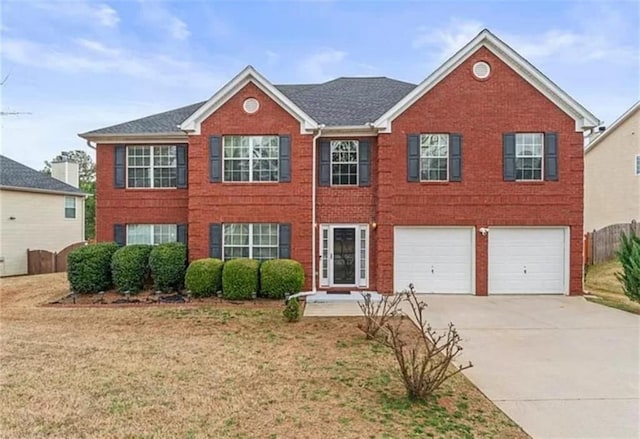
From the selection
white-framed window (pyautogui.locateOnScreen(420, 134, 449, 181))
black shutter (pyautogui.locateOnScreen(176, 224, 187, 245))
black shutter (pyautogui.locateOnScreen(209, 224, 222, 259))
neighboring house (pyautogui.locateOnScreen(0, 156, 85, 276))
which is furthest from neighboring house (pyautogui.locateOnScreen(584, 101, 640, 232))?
neighboring house (pyautogui.locateOnScreen(0, 156, 85, 276))

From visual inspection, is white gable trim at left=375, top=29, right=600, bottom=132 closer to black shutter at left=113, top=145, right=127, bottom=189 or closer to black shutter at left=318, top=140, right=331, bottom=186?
black shutter at left=318, top=140, right=331, bottom=186

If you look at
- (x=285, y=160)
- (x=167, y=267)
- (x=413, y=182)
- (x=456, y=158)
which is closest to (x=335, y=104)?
(x=285, y=160)

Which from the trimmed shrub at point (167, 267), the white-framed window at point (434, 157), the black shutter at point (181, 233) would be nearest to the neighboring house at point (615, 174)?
the white-framed window at point (434, 157)

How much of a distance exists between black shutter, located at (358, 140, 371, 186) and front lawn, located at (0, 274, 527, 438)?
19.3ft

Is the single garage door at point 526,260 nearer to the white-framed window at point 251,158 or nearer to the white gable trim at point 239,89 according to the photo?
the white gable trim at point 239,89

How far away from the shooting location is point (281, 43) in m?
18.8

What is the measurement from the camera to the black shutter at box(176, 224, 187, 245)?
15.4 m

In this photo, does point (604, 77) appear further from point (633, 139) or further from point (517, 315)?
point (517, 315)

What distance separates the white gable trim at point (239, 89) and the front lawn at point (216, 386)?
686 cm

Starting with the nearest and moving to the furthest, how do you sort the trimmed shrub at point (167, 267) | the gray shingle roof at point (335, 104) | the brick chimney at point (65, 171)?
the trimmed shrub at point (167, 267), the gray shingle roof at point (335, 104), the brick chimney at point (65, 171)

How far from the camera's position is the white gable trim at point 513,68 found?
13.4 metres

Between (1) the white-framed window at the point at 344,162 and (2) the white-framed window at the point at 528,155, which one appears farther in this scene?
(1) the white-framed window at the point at 344,162

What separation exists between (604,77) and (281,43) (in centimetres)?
1419

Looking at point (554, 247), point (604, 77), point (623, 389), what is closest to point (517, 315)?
point (554, 247)
